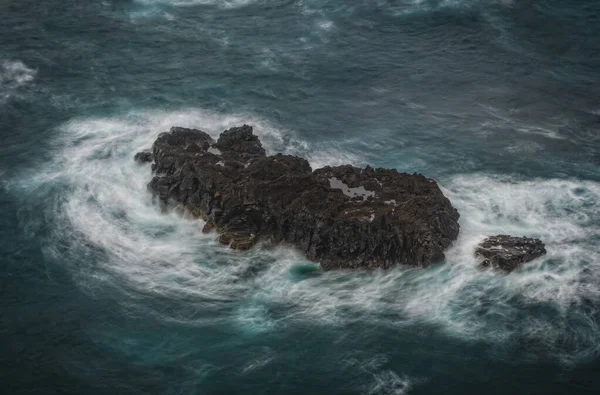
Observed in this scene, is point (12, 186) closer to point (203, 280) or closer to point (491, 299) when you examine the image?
point (203, 280)

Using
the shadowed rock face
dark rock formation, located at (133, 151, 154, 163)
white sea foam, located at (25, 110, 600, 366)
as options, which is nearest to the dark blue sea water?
white sea foam, located at (25, 110, 600, 366)

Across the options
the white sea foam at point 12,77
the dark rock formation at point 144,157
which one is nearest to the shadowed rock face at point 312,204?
the dark rock formation at point 144,157

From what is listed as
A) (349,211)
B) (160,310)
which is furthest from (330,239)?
(160,310)

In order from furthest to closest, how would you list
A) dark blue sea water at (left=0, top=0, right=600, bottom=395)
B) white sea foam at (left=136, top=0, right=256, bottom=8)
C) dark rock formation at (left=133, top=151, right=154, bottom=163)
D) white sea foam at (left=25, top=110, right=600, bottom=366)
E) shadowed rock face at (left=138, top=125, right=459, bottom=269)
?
white sea foam at (left=136, top=0, right=256, bottom=8) < dark rock formation at (left=133, top=151, right=154, bottom=163) < shadowed rock face at (left=138, top=125, right=459, bottom=269) < white sea foam at (left=25, top=110, right=600, bottom=366) < dark blue sea water at (left=0, top=0, right=600, bottom=395)

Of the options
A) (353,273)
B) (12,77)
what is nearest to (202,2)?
(12,77)

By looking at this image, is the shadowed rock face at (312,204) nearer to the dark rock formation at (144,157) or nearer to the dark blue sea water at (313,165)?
the dark blue sea water at (313,165)

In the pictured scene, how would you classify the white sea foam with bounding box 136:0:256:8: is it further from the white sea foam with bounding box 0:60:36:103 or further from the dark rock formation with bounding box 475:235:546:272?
the dark rock formation with bounding box 475:235:546:272

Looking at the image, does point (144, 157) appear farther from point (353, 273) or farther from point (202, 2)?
point (202, 2)
